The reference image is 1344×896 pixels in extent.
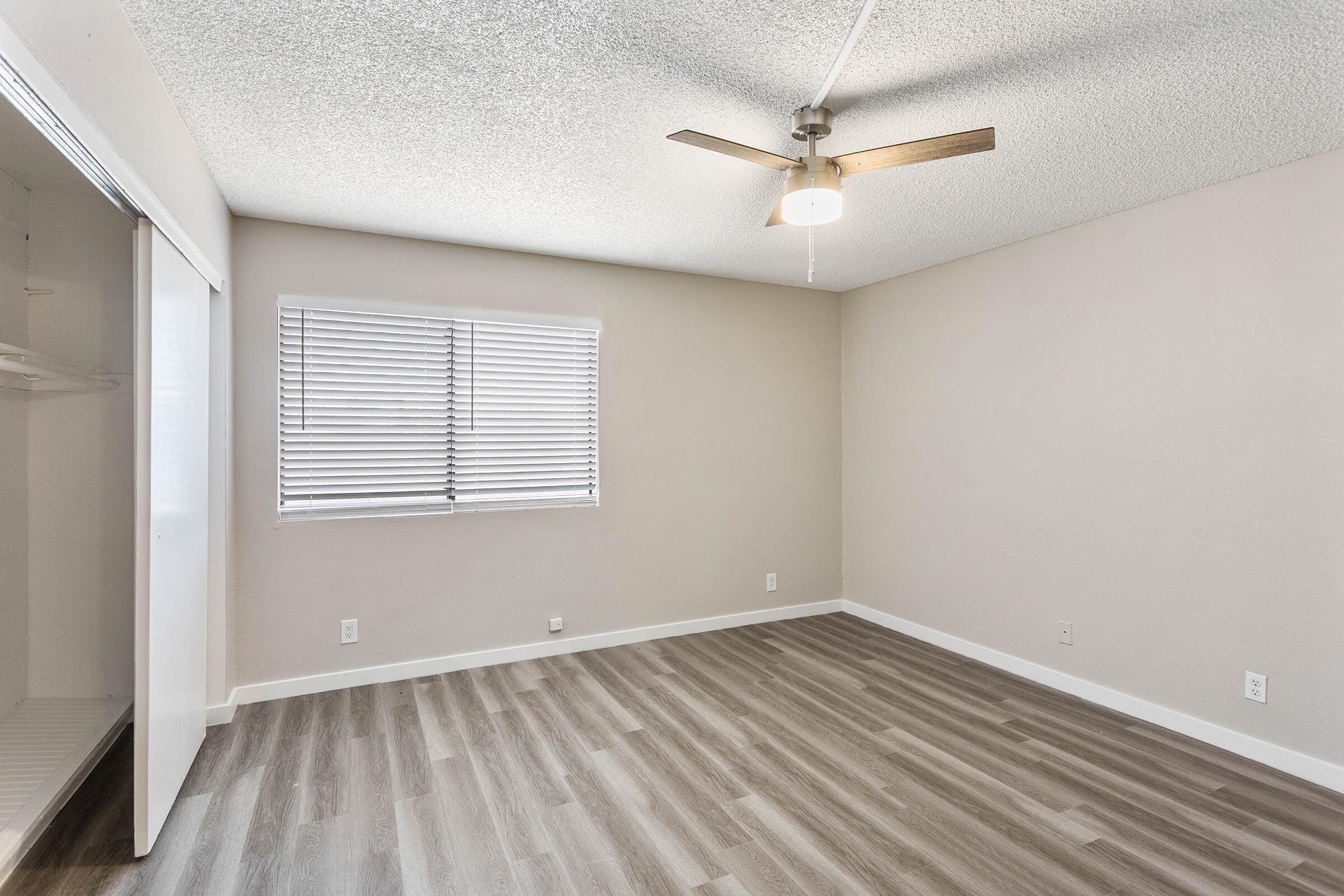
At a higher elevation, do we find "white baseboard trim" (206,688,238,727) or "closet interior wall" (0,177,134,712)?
"closet interior wall" (0,177,134,712)

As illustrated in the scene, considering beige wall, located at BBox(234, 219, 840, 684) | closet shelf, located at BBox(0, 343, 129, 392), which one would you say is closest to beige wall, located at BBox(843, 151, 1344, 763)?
beige wall, located at BBox(234, 219, 840, 684)

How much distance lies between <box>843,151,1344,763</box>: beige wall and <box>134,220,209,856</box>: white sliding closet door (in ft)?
13.2

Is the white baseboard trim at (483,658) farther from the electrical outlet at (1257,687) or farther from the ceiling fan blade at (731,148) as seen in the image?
the ceiling fan blade at (731,148)

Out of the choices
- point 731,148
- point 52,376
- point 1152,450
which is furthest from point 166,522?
point 1152,450

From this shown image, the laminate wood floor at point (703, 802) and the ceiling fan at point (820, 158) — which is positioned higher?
the ceiling fan at point (820, 158)

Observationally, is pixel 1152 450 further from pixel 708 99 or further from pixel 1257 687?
pixel 708 99

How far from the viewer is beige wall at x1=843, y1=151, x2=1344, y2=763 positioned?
102 inches

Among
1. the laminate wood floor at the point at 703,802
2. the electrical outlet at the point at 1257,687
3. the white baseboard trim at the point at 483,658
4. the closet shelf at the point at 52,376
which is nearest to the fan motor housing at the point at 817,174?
the laminate wood floor at the point at 703,802

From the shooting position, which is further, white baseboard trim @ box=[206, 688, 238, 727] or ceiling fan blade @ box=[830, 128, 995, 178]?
white baseboard trim @ box=[206, 688, 238, 727]

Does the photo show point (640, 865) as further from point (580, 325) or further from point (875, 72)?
point (580, 325)

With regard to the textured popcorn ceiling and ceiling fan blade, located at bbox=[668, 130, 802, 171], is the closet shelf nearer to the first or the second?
the textured popcorn ceiling

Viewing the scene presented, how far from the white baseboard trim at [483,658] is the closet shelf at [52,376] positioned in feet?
5.25

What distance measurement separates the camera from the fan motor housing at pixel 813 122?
7.11ft

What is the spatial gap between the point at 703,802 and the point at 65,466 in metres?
3.21
